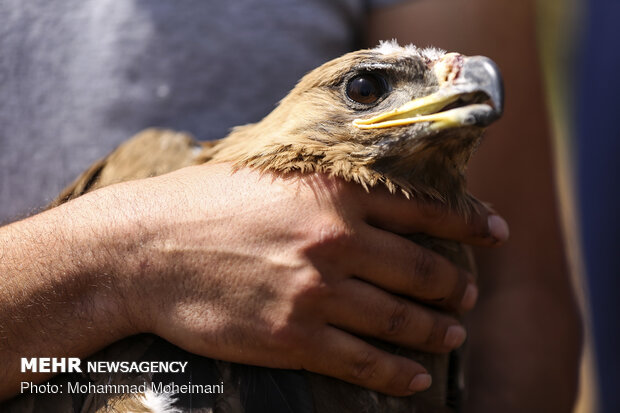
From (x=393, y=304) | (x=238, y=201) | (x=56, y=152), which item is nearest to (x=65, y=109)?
(x=56, y=152)

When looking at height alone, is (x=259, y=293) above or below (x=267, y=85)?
below

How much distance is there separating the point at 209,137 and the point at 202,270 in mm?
1032

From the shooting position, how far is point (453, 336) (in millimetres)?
1900

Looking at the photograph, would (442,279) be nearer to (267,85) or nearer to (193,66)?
(267,85)

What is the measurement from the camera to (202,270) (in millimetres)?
1669

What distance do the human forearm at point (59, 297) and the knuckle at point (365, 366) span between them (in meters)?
0.68

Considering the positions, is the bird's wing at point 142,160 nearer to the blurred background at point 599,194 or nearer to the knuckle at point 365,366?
the knuckle at point 365,366

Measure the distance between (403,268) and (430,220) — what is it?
0.21 meters

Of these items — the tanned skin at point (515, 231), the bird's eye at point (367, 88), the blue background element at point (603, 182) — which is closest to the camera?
the bird's eye at point (367, 88)

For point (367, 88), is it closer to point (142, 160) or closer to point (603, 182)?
point (142, 160)

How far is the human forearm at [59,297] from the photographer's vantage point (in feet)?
5.39

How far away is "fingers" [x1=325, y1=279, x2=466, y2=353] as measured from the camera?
1715mm

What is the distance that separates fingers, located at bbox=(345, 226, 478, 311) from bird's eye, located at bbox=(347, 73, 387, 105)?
0.44 metres

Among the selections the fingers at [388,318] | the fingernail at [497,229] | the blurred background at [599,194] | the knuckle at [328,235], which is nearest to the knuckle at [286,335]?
the fingers at [388,318]
